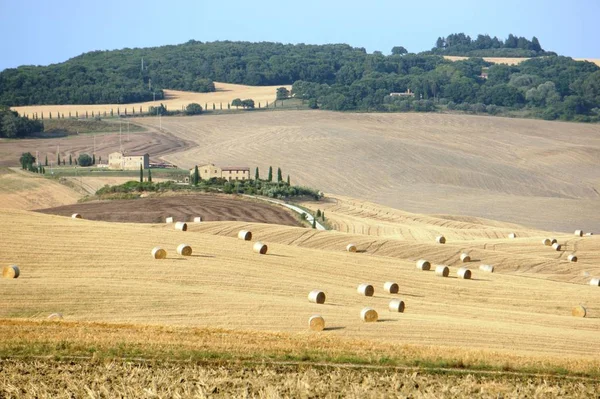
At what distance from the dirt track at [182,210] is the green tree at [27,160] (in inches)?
1235

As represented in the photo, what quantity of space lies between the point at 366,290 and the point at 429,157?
84.6m

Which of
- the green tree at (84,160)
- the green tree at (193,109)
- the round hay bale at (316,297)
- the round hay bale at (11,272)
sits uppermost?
the green tree at (193,109)

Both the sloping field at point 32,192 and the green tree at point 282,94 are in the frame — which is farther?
the green tree at point 282,94

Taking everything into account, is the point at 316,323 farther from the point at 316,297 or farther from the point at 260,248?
the point at 260,248

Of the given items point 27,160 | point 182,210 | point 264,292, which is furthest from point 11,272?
point 27,160

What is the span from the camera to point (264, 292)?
32.2 m

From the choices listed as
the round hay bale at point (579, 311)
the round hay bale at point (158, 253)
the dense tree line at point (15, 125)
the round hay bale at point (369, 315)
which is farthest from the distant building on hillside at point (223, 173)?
the round hay bale at point (369, 315)

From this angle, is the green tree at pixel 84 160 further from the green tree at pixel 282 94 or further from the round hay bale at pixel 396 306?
the round hay bale at pixel 396 306

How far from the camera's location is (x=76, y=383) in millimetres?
19000

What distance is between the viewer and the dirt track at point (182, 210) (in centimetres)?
6231

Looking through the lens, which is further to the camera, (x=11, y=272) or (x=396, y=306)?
(x=396, y=306)

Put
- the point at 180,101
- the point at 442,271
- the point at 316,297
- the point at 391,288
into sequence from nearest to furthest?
1. the point at 316,297
2. the point at 391,288
3. the point at 442,271
4. the point at 180,101

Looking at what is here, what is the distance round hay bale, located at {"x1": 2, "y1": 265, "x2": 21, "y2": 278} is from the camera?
30.2 metres

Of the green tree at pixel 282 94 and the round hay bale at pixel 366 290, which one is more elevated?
the green tree at pixel 282 94
